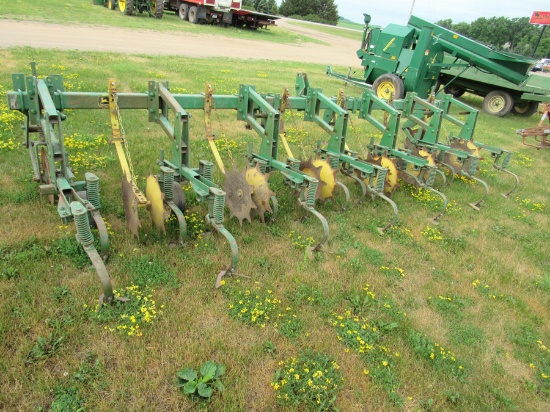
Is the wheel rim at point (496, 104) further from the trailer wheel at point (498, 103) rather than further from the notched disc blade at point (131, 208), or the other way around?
the notched disc blade at point (131, 208)

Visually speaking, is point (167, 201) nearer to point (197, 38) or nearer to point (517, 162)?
point (517, 162)

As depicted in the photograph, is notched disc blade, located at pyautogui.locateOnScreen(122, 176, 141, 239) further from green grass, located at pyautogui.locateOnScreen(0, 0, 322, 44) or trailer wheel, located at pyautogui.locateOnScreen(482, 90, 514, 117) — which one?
green grass, located at pyautogui.locateOnScreen(0, 0, 322, 44)

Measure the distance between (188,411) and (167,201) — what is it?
2085mm

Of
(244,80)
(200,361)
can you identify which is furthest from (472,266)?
(244,80)

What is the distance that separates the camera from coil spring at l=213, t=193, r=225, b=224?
3781 millimetres

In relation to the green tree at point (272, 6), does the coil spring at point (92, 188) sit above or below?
below

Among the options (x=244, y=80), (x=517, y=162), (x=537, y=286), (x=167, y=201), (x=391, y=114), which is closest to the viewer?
(x=167, y=201)

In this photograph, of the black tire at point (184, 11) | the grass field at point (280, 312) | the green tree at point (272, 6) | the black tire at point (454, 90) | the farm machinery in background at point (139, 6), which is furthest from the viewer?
the green tree at point (272, 6)

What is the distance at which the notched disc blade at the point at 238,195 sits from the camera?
14.7 ft

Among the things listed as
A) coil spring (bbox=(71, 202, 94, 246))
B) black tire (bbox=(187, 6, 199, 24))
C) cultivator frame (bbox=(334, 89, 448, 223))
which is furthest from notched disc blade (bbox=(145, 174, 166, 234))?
black tire (bbox=(187, 6, 199, 24))

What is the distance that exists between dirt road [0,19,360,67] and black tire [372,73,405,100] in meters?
6.56

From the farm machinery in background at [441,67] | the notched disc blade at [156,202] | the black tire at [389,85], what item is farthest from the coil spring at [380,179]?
the farm machinery in background at [441,67]

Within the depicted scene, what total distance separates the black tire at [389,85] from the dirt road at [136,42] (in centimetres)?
656

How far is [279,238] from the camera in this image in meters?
4.56
